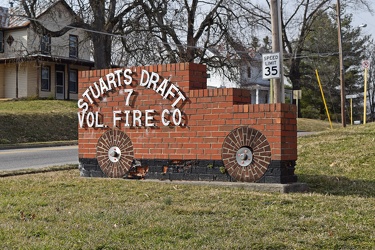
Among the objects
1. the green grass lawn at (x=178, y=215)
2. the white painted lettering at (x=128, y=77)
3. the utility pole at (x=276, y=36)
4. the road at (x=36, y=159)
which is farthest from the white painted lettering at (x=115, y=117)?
the road at (x=36, y=159)

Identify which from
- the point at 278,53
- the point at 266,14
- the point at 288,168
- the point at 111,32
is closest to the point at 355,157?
Result: the point at 278,53

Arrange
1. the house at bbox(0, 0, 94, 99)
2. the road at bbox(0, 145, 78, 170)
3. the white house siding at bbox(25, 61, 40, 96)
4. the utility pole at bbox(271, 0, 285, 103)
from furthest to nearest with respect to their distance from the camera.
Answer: the white house siding at bbox(25, 61, 40, 96) → the house at bbox(0, 0, 94, 99) → the road at bbox(0, 145, 78, 170) → the utility pole at bbox(271, 0, 285, 103)

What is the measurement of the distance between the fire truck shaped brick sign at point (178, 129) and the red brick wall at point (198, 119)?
0.02m

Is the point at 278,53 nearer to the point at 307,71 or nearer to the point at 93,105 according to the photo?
the point at 93,105

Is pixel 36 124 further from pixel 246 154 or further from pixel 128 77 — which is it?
pixel 246 154

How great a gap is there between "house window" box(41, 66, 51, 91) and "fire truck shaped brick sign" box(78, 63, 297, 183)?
31264mm

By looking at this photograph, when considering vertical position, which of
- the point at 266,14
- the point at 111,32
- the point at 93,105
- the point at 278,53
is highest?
the point at 266,14

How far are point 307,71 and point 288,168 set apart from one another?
53.3 m

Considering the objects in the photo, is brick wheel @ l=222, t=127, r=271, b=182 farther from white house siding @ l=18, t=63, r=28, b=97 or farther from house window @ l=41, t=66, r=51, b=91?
house window @ l=41, t=66, r=51, b=91

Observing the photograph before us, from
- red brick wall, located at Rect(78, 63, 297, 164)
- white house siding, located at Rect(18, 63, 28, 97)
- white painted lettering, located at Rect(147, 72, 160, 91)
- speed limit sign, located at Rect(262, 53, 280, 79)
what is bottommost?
red brick wall, located at Rect(78, 63, 297, 164)

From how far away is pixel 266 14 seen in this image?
144 feet

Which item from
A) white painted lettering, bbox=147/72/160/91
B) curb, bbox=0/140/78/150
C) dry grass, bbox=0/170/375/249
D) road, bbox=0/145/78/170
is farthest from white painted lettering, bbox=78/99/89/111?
curb, bbox=0/140/78/150

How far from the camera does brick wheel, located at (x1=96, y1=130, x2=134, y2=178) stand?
34.0 ft

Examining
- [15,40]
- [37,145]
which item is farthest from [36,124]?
[15,40]
